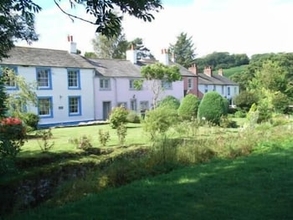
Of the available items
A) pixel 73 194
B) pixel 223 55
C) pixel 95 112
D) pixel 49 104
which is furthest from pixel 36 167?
pixel 223 55

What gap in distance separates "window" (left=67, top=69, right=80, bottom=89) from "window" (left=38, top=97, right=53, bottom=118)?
8.86ft

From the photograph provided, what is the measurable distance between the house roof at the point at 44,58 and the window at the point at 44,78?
1.78ft

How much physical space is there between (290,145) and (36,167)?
9.24m

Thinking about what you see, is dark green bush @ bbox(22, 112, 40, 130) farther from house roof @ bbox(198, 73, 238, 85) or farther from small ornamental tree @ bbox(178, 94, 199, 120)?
house roof @ bbox(198, 73, 238, 85)

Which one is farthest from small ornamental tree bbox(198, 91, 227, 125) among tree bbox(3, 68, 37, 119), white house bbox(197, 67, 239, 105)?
white house bbox(197, 67, 239, 105)

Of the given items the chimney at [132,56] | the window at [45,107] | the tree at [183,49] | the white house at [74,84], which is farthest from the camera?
the tree at [183,49]

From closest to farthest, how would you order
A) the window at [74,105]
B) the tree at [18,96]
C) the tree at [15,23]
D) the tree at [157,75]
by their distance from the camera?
the tree at [15,23], the tree at [18,96], the window at [74,105], the tree at [157,75]

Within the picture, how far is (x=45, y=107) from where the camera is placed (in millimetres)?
34281

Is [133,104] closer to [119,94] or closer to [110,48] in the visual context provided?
[119,94]

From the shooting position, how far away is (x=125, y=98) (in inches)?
1638

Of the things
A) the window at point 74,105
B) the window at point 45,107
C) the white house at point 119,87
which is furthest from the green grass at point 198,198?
the white house at point 119,87

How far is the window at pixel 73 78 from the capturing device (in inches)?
1435

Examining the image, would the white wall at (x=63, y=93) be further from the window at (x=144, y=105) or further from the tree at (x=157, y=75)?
the window at (x=144, y=105)

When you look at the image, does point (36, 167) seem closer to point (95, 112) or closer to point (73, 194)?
point (73, 194)
